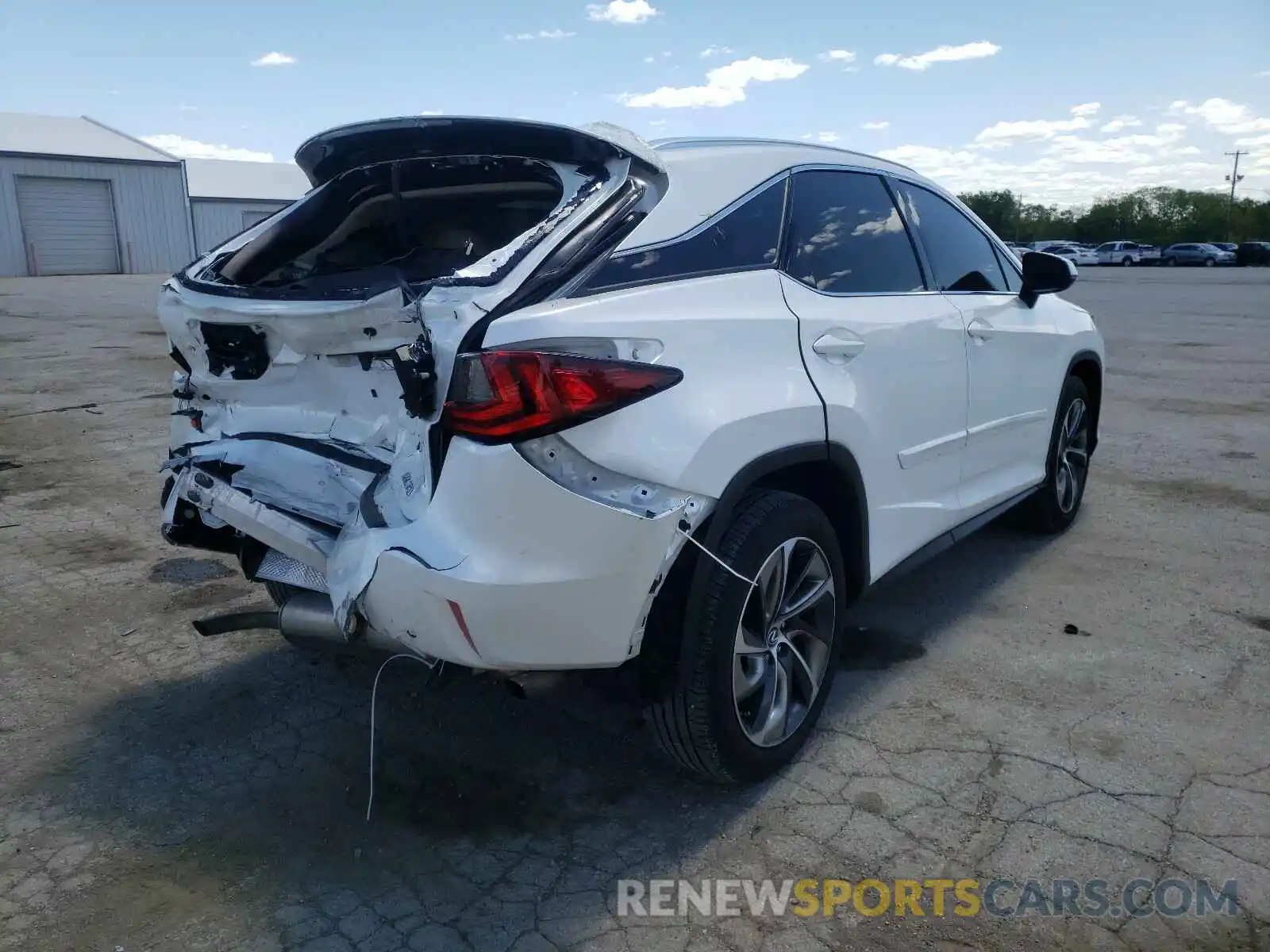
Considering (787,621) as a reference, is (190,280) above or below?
above

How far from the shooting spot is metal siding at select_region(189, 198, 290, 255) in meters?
41.5

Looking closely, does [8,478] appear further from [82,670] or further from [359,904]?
[359,904]

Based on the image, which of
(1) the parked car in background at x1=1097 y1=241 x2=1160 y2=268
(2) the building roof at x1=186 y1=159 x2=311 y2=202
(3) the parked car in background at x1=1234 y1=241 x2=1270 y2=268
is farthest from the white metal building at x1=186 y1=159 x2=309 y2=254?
(3) the parked car in background at x1=1234 y1=241 x2=1270 y2=268

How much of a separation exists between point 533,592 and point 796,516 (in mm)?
910

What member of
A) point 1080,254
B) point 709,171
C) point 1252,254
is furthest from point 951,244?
point 1080,254

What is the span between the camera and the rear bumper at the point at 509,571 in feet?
7.61

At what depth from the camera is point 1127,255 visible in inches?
2196

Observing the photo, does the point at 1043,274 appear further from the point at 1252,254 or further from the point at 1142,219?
the point at 1142,219

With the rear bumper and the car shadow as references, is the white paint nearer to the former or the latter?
the rear bumper

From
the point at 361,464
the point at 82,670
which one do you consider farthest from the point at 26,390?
the point at 361,464

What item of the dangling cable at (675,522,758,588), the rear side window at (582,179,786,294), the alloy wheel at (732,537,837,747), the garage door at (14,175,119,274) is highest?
the garage door at (14,175,119,274)

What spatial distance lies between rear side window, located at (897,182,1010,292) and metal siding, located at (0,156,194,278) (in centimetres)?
3809

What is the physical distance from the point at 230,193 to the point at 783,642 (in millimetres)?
45763

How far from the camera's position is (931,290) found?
12.6ft
